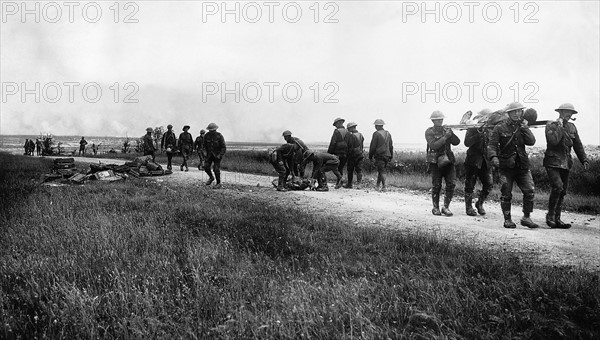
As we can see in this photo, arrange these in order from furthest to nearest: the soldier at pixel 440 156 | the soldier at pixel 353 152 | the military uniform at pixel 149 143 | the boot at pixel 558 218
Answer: the military uniform at pixel 149 143
the soldier at pixel 353 152
the soldier at pixel 440 156
the boot at pixel 558 218

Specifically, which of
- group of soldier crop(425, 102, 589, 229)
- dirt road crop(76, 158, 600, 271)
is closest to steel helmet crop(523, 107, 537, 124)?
group of soldier crop(425, 102, 589, 229)

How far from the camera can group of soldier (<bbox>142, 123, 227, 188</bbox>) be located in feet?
44.5

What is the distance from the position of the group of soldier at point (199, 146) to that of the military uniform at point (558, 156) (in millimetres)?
9405

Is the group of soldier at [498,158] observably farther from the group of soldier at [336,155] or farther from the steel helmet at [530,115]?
the steel helmet at [530,115]

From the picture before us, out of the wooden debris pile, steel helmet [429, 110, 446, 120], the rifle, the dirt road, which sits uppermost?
steel helmet [429, 110, 446, 120]

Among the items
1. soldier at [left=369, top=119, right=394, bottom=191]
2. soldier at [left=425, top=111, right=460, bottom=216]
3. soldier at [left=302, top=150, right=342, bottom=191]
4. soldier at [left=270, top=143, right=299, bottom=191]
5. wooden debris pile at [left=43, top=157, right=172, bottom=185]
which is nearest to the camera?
soldier at [left=425, top=111, right=460, bottom=216]

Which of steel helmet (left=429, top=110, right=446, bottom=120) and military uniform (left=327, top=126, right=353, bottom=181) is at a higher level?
steel helmet (left=429, top=110, right=446, bottom=120)

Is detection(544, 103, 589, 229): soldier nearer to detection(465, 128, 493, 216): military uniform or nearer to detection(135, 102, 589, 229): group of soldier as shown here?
detection(135, 102, 589, 229): group of soldier

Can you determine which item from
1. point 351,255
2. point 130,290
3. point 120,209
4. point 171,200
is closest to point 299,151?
point 171,200

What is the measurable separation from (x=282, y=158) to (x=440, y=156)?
5.22 m

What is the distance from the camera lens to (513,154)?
24.2 feet

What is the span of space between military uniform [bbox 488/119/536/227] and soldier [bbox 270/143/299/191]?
6.29 metres

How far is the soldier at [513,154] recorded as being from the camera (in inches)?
288

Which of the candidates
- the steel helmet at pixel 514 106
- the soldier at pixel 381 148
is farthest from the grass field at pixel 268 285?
the soldier at pixel 381 148
